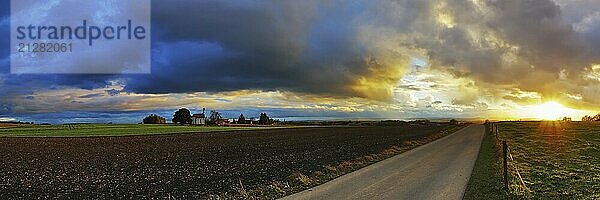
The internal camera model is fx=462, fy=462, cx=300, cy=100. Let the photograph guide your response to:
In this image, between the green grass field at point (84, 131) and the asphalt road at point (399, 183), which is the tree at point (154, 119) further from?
the asphalt road at point (399, 183)

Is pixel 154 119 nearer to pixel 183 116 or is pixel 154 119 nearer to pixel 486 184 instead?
pixel 183 116

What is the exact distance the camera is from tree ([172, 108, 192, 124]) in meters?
174

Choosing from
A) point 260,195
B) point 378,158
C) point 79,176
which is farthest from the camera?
point 378,158

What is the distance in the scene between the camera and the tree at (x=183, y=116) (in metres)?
174

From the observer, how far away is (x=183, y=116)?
570 feet

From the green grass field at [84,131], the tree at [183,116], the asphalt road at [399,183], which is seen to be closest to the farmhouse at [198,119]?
the tree at [183,116]

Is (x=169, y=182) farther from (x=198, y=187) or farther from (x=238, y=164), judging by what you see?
(x=238, y=164)

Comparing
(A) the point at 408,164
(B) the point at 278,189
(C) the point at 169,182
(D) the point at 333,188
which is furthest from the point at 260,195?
(A) the point at 408,164

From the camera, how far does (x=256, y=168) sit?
2641 cm

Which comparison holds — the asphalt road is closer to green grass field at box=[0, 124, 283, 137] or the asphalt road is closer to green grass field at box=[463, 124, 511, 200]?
green grass field at box=[463, 124, 511, 200]

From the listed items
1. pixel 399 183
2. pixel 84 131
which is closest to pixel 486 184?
pixel 399 183

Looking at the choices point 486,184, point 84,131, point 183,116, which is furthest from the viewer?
point 183,116

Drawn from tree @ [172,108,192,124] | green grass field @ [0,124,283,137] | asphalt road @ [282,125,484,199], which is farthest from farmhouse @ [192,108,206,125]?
asphalt road @ [282,125,484,199]

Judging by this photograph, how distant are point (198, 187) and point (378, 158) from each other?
1528 cm
